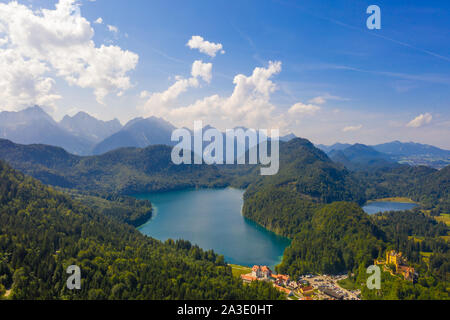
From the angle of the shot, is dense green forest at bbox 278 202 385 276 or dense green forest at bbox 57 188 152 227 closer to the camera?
dense green forest at bbox 278 202 385 276

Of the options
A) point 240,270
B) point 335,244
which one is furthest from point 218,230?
point 335,244

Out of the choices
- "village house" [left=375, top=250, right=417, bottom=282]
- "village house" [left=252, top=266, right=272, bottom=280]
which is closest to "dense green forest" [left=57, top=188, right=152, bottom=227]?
"village house" [left=252, top=266, right=272, bottom=280]

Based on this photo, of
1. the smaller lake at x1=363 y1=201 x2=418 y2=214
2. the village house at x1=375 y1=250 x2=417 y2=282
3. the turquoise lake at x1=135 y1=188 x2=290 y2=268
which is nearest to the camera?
the village house at x1=375 y1=250 x2=417 y2=282

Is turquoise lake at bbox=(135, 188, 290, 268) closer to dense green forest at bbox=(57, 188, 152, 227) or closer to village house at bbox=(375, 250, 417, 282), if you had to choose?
dense green forest at bbox=(57, 188, 152, 227)

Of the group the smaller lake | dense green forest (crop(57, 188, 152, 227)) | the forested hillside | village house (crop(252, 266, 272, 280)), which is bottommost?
the smaller lake

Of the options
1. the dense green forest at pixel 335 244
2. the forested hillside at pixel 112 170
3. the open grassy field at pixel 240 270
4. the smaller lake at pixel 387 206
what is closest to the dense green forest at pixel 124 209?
the forested hillside at pixel 112 170

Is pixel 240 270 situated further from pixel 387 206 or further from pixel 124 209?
pixel 387 206

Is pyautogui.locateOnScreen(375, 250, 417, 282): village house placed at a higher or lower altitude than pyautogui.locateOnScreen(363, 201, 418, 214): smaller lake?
higher
